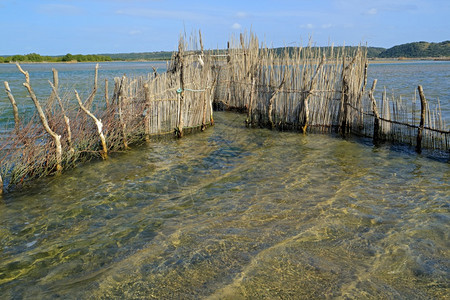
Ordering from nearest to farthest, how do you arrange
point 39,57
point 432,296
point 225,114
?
point 432,296, point 225,114, point 39,57

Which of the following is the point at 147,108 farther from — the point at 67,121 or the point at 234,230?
the point at 234,230

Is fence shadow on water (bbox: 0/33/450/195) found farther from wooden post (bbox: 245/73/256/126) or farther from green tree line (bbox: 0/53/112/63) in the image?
green tree line (bbox: 0/53/112/63)

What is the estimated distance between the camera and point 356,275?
3.61m

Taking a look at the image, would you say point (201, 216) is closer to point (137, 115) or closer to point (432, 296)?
point (432, 296)

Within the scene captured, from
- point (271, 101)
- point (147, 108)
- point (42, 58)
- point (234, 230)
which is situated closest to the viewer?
point (234, 230)

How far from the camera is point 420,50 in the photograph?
8038cm

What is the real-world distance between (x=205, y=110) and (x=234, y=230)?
6417 mm

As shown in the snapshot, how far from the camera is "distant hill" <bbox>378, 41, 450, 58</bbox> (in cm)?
7762

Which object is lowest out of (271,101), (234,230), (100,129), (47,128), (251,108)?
(234,230)

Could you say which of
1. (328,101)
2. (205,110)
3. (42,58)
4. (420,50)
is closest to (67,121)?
(205,110)

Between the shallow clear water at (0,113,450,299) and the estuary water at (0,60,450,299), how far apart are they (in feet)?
0.06

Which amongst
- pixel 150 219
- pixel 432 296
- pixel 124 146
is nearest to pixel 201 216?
pixel 150 219

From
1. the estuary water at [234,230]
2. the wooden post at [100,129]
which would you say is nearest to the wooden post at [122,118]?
the wooden post at [100,129]

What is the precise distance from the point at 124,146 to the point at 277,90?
14.1ft
